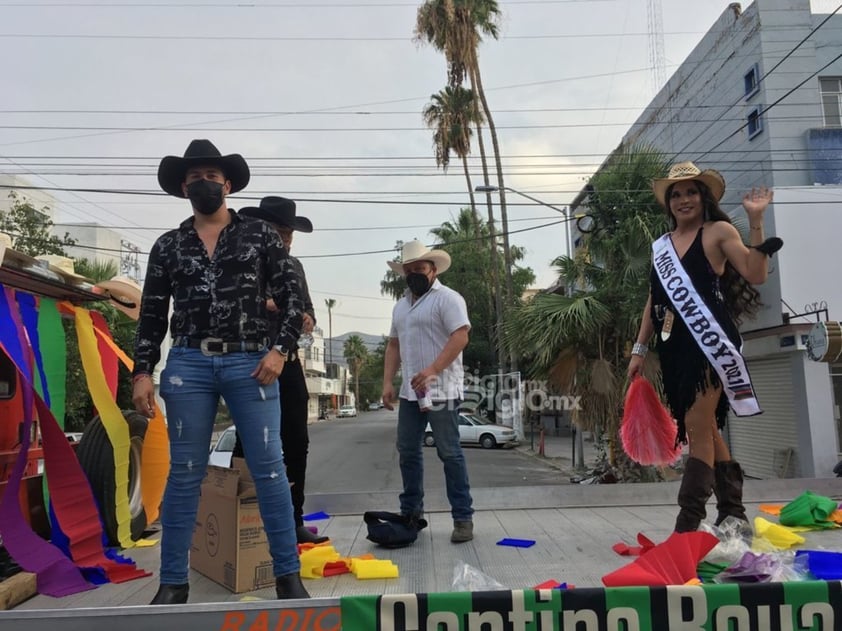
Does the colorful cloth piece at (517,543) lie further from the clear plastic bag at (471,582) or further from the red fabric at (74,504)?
the red fabric at (74,504)

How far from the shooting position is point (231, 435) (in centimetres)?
929

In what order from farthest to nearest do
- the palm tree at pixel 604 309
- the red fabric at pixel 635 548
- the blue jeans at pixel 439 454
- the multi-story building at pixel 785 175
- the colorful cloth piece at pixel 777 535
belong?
the multi-story building at pixel 785 175, the palm tree at pixel 604 309, the blue jeans at pixel 439 454, the colorful cloth piece at pixel 777 535, the red fabric at pixel 635 548

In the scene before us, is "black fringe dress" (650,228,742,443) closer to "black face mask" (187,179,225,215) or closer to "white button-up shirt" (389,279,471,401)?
"white button-up shirt" (389,279,471,401)

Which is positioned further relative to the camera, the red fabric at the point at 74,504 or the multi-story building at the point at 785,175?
the multi-story building at the point at 785,175

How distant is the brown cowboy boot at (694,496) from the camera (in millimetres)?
2961

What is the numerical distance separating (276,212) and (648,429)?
96.0 inches

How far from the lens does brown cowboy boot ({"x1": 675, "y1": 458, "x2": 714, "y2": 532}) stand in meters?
2.96

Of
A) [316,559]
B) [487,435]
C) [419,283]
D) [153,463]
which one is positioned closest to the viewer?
[316,559]

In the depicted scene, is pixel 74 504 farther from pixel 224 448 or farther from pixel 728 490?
pixel 224 448

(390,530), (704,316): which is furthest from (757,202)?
(390,530)

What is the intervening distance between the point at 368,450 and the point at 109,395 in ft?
62.4

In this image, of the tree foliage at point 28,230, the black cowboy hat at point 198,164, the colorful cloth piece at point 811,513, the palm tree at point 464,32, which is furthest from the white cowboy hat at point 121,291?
the palm tree at point 464,32

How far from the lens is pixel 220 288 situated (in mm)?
2570

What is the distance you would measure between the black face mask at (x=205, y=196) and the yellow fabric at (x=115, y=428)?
1.37m
